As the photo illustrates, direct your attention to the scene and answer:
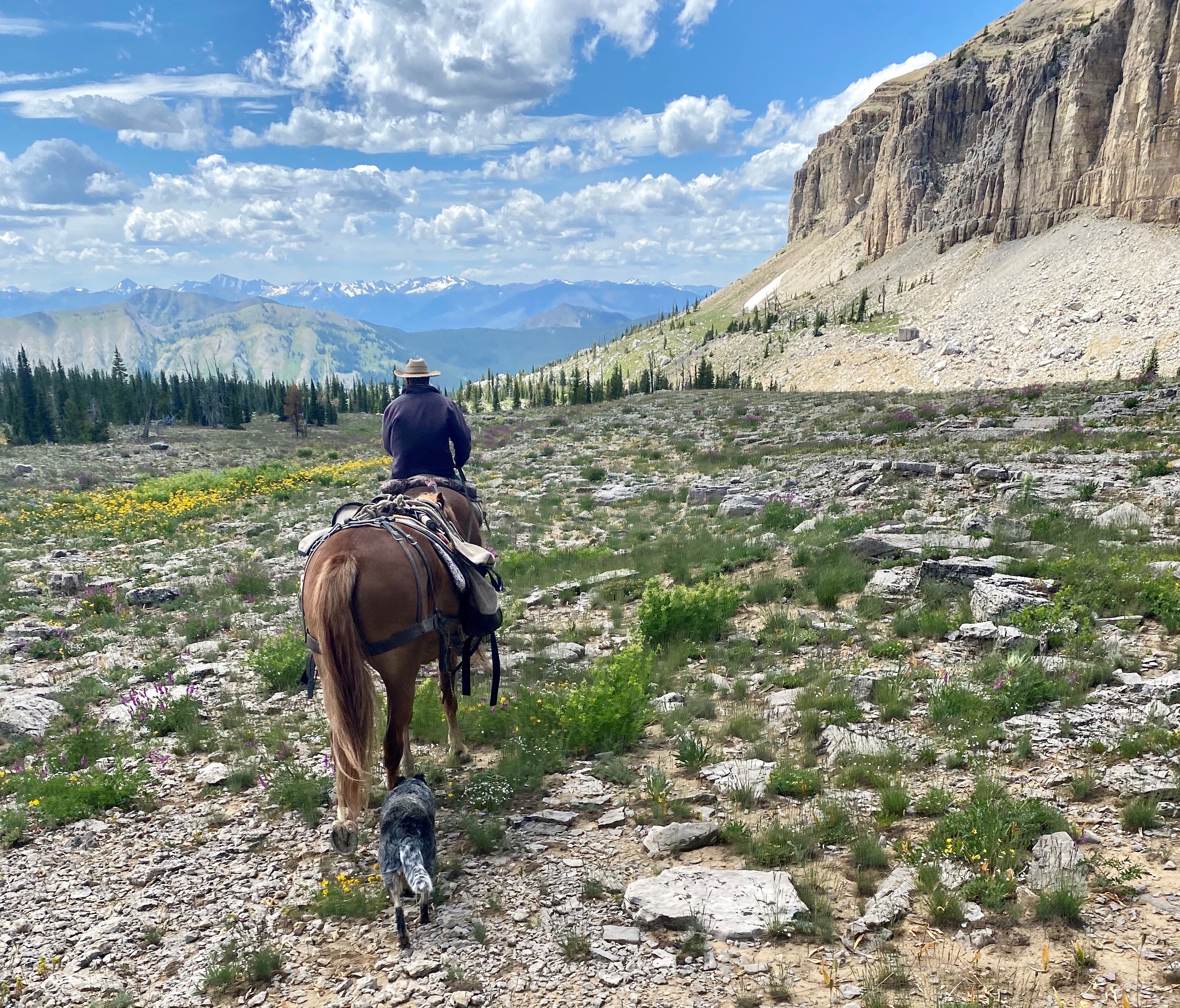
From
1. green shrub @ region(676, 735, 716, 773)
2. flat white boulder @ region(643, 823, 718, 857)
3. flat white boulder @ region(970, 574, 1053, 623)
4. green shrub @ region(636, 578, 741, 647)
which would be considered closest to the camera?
flat white boulder @ region(643, 823, 718, 857)

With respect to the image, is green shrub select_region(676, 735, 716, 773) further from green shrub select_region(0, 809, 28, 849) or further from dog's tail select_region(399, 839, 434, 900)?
green shrub select_region(0, 809, 28, 849)

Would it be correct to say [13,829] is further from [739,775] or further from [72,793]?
[739,775]

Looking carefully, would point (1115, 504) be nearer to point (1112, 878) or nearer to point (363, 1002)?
point (1112, 878)

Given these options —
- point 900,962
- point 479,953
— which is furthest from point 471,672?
point 900,962

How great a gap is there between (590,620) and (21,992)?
764 cm

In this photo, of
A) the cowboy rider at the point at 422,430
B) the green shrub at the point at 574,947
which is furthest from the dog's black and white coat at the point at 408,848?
the cowboy rider at the point at 422,430

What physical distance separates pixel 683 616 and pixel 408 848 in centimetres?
538

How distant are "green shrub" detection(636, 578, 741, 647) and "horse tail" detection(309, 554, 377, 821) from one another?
4.80 meters

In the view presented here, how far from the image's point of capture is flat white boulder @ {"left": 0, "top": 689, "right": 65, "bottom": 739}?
786cm

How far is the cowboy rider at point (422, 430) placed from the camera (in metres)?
8.83

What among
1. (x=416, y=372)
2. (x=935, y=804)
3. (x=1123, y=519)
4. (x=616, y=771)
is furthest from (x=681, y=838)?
(x=1123, y=519)

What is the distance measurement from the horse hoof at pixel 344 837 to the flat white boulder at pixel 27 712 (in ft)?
16.8

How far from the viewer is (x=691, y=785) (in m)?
6.16

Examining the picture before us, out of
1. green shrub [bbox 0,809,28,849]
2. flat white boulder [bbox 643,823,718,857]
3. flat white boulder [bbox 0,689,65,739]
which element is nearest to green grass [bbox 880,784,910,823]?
flat white boulder [bbox 643,823,718,857]
